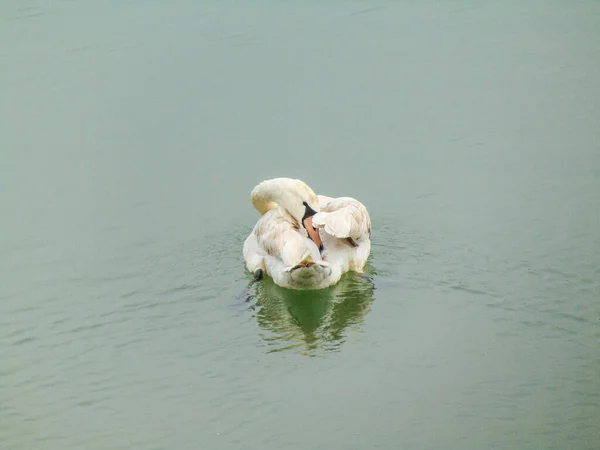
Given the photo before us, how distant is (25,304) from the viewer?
1278 cm

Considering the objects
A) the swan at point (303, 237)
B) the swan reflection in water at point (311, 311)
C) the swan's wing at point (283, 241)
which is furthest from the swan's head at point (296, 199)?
the swan reflection in water at point (311, 311)

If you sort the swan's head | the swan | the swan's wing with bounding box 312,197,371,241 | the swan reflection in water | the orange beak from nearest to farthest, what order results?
the swan reflection in water → the swan → the swan's wing with bounding box 312,197,371,241 → the orange beak → the swan's head

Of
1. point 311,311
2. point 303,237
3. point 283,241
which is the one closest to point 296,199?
point 303,237

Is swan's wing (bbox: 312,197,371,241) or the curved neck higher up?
the curved neck

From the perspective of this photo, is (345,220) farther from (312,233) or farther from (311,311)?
(311,311)

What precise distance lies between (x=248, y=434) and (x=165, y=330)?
2.26 m

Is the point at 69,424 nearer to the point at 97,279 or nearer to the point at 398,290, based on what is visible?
the point at 97,279

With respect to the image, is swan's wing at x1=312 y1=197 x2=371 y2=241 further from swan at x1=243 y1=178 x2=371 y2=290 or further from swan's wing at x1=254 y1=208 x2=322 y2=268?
swan's wing at x1=254 y1=208 x2=322 y2=268

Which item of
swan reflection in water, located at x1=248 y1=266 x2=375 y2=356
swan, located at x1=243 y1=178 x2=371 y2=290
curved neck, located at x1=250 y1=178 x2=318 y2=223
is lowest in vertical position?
swan reflection in water, located at x1=248 y1=266 x2=375 y2=356

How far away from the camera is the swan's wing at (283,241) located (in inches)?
482

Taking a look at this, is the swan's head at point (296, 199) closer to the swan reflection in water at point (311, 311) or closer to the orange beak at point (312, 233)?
the orange beak at point (312, 233)

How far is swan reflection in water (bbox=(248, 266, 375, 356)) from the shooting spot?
37.9 ft

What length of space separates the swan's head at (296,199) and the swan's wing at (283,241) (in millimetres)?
130

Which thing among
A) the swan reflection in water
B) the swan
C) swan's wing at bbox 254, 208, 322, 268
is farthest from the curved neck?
the swan reflection in water
